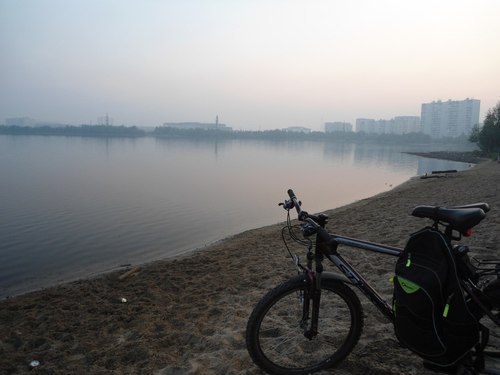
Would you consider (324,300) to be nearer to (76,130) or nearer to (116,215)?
(116,215)

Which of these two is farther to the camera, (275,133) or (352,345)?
(275,133)

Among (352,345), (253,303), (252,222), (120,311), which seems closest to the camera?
(352,345)

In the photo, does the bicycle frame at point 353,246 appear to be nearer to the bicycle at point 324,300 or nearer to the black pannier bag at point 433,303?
the bicycle at point 324,300

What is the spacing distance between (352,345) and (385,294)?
1733mm

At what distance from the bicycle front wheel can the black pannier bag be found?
0.52 meters

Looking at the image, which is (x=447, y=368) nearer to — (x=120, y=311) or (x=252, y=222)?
(x=120, y=311)

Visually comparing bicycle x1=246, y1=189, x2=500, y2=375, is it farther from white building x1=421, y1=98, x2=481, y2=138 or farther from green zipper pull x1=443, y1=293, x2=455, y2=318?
white building x1=421, y1=98, x2=481, y2=138

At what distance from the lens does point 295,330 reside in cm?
311

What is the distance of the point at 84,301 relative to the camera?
19.0 feet

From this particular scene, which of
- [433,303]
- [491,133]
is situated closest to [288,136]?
[491,133]

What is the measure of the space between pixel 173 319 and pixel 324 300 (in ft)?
8.02

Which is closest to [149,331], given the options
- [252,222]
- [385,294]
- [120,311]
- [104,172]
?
[120,311]

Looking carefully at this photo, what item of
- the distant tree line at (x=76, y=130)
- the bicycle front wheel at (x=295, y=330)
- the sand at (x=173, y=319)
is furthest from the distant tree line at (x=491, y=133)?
the distant tree line at (x=76, y=130)

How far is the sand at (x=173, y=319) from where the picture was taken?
3268 millimetres
